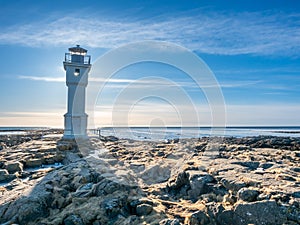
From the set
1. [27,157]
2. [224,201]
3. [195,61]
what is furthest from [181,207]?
[27,157]

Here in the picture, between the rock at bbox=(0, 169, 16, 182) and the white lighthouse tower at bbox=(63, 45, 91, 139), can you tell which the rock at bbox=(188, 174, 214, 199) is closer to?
the rock at bbox=(0, 169, 16, 182)

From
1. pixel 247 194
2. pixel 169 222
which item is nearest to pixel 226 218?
pixel 247 194

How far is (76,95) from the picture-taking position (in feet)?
77.3

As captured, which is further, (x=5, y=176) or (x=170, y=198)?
(x=5, y=176)

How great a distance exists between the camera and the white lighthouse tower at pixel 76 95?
23.0m

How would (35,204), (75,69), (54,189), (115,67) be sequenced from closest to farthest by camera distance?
(35,204), (54,189), (115,67), (75,69)

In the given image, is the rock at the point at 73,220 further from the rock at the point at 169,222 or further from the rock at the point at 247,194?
the rock at the point at 247,194

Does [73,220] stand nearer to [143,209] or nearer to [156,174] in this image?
[143,209]

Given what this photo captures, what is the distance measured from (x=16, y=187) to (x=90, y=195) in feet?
12.1

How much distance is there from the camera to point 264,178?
7.17 metres

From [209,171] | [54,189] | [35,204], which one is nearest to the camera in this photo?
[35,204]

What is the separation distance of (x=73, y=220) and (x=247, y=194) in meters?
4.43

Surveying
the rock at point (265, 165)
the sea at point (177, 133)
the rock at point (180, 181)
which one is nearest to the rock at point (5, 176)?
the rock at point (180, 181)

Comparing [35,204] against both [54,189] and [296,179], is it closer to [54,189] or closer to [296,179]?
[54,189]
